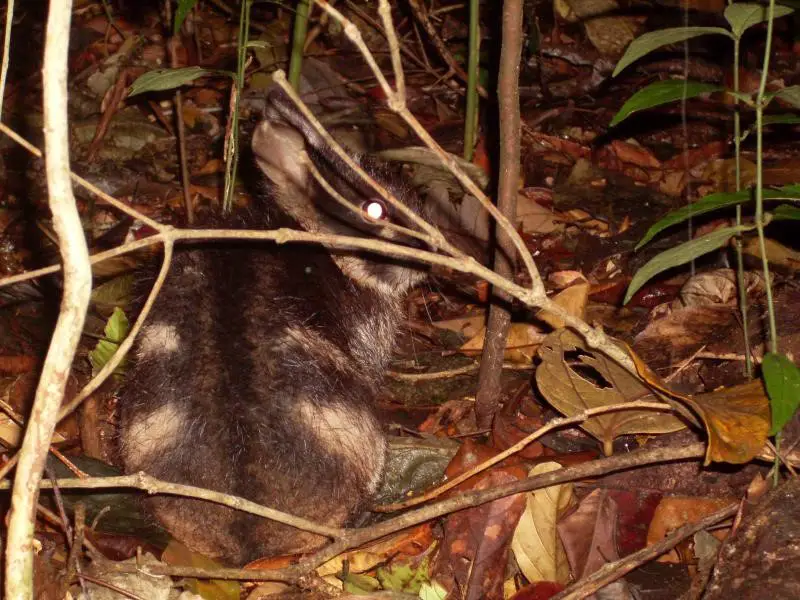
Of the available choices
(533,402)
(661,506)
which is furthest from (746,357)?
(533,402)

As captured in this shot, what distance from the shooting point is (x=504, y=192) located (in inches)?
137

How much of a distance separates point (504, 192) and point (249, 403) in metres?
1.22

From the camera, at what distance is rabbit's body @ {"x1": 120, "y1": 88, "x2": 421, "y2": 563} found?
3328mm

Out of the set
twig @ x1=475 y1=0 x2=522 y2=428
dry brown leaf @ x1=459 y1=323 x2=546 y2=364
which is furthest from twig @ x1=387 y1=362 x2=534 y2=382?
twig @ x1=475 y1=0 x2=522 y2=428

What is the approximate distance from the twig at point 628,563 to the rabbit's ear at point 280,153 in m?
2.13

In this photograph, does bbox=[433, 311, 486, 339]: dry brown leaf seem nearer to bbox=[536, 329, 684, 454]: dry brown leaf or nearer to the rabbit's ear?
the rabbit's ear

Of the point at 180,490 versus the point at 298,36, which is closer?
the point at 180,490

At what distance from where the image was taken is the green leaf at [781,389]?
262cm

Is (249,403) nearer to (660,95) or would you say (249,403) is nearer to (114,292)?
(660,95)

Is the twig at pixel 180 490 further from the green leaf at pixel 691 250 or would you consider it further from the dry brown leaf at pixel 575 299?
the dry brown leaf at pixel 575 299

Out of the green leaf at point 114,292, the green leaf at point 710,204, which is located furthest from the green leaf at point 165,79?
the green leaf at point 710,204

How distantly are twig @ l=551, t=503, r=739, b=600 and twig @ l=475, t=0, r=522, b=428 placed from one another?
103 cm

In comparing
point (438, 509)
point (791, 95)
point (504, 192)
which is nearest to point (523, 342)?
point (504, 192)

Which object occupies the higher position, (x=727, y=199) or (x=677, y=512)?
(x=727, y=199)
